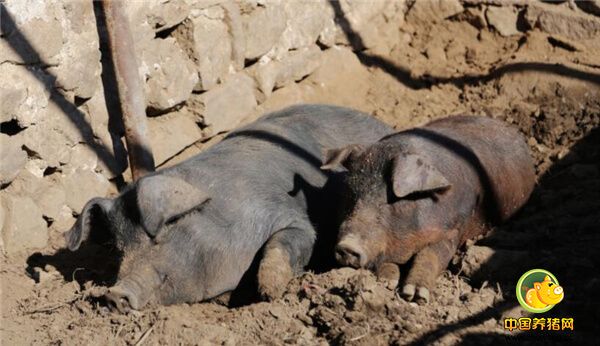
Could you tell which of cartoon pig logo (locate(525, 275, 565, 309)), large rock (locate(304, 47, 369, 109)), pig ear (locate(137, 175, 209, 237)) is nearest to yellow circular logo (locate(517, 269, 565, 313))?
cartoon pig logo (locate(525, 275, 565, 309))

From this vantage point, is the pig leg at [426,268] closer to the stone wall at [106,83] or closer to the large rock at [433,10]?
the stone wall at [106,83]

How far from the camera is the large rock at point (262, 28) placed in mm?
7266

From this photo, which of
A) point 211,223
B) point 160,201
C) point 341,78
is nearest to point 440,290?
point 211,223

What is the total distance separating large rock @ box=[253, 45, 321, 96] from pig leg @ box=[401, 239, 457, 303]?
2.56 meters

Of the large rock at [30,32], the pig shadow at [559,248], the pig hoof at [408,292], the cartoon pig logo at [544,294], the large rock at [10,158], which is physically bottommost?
the pig shadow at [559,248]

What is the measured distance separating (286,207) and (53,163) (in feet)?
4.74

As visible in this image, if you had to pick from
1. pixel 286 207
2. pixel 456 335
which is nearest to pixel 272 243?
pixel 286 207

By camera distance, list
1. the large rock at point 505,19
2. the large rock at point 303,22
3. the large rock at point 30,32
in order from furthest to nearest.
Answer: the large rock at point 505,19, the large rock at point 303,22, the large rock at point 30,32

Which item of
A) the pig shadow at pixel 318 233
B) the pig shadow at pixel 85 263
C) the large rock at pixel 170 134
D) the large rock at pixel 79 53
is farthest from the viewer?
the large rock at pixel 170 134

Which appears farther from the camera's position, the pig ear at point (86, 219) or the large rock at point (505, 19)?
the large rock at point (505, 19)

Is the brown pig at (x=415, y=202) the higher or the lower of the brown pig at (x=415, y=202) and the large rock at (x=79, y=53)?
the lower

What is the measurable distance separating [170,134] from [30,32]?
55.8 inches

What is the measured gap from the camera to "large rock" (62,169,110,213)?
19.8 ft

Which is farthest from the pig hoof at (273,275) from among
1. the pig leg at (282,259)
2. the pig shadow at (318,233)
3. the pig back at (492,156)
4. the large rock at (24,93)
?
the large rock at (24,93)
